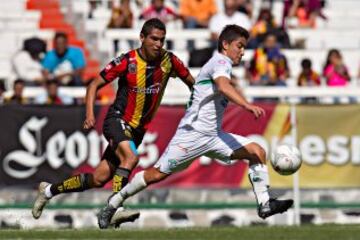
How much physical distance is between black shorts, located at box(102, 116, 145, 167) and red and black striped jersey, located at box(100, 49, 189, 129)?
0.07 meters

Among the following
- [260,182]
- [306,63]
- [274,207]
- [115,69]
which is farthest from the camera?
[306,63]

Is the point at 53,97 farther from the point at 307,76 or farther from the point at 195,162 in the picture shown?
the point at 307,76

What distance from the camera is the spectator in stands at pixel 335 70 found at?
2200 centimetres

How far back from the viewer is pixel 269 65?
2195 cm

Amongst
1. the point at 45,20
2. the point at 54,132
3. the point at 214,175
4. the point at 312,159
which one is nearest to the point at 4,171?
the point at 54,132

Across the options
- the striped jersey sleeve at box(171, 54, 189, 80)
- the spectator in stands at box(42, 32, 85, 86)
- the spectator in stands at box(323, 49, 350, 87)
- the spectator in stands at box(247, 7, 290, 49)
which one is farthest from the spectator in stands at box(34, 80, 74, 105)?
the striped jersey sleeve at box(171, 54, 189, 80)

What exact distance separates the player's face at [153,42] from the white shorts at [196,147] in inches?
36.5

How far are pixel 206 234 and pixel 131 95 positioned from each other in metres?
1.98

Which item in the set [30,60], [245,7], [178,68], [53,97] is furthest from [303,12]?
[178,68]

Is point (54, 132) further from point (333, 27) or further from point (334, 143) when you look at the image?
point (333, 27)

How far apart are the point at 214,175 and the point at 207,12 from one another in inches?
259

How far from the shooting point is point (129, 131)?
14508mm

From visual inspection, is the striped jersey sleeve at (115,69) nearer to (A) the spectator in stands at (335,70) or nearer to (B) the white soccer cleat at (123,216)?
(B) the white soccer cleat at (123,216)

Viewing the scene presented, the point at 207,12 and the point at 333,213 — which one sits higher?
the point at 207,12
